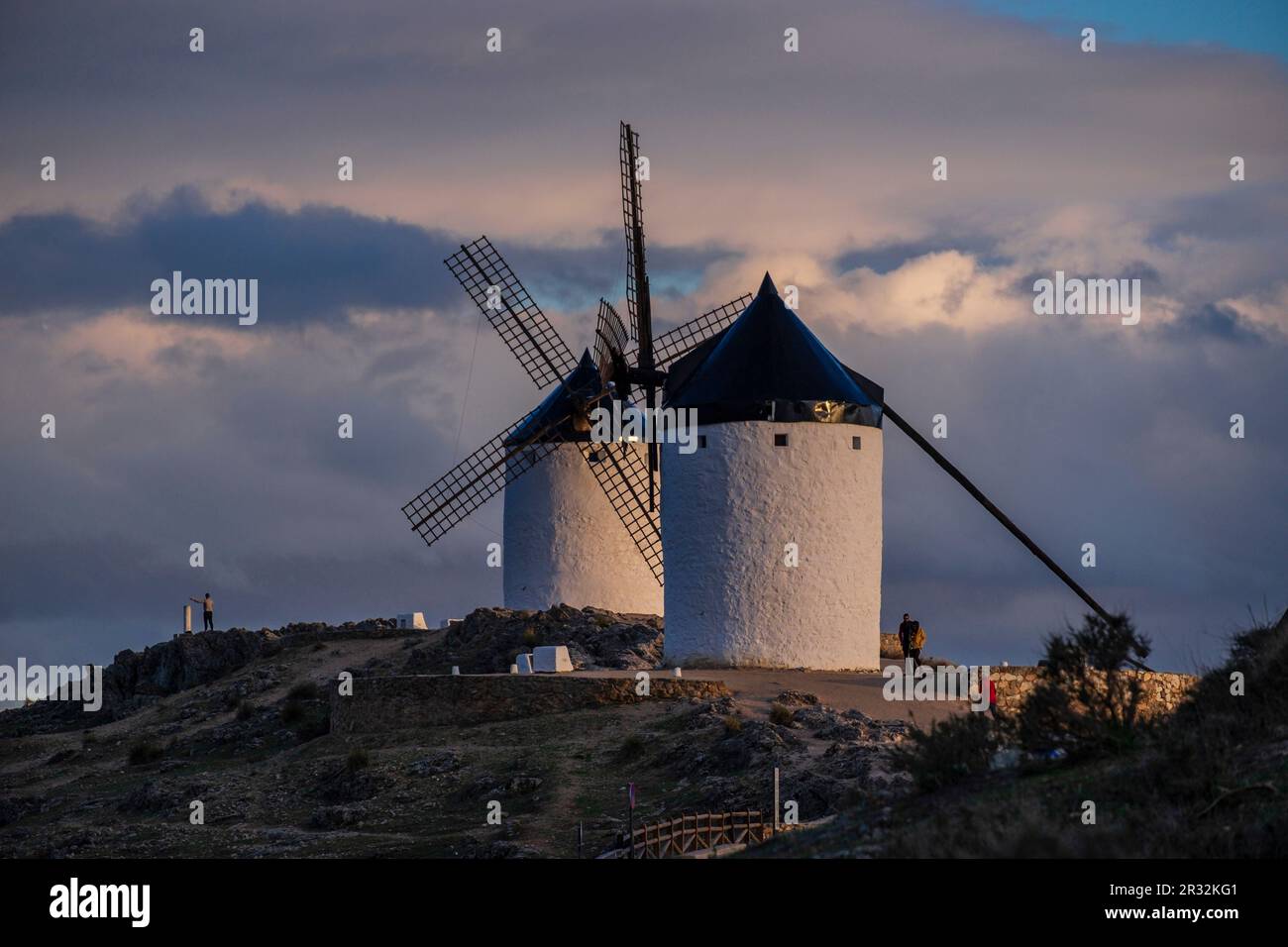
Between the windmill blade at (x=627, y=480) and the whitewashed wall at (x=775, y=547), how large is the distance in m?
7.35

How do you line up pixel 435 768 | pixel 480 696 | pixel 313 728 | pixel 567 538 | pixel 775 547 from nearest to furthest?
1. pixel 435 768
2. pixel 480 696
3. pixel 775 547
4. pixel 313 728
5. pixel 567 538

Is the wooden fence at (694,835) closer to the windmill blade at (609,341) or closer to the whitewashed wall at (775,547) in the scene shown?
the whitewashed wall at (775,547)

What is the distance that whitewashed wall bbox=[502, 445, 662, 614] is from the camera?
37.6 metres

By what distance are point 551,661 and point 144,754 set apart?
7.76m

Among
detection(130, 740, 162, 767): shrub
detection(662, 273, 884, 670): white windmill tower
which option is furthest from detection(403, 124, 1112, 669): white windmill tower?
detection(130, 740, 162, 767): shrub

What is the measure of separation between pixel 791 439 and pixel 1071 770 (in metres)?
14.8

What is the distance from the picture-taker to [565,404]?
37.7m

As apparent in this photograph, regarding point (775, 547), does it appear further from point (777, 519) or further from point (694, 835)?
point (694, 835)

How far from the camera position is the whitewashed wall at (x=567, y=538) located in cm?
3762

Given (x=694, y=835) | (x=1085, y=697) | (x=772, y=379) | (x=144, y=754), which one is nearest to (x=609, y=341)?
(x=772, y=379)

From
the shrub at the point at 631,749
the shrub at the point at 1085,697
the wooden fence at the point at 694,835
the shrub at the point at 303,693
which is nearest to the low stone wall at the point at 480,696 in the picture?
the shrub at the point at 631,749

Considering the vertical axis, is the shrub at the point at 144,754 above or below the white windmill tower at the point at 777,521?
below
